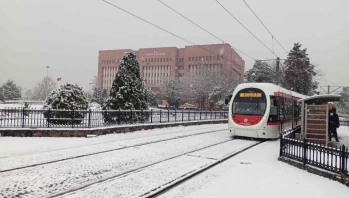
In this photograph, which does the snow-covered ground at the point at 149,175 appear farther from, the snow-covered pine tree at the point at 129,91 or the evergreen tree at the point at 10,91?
the evergreen tree at the point at 10,91

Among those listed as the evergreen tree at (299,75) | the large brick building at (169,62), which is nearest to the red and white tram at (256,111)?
the evergreen tree at (299,75)

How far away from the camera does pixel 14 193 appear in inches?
226

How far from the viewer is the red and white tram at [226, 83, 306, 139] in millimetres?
15719

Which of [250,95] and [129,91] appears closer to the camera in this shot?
[250,95]

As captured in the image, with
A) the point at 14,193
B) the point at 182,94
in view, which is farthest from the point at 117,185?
the point at 182,94

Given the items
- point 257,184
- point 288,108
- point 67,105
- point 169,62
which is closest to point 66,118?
point 67,105

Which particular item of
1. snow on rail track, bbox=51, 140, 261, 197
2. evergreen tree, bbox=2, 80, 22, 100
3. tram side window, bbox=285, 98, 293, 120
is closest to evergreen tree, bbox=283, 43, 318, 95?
tram side window, bbox=285, 98, 293, 120

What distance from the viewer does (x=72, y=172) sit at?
7.55m

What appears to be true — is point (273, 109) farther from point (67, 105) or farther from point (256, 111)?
point (67, 105)

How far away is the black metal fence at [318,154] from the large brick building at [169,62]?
88653 millimetres

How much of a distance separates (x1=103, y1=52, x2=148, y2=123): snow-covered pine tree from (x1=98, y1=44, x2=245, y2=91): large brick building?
79.6 metres

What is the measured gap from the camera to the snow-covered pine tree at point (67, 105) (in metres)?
15.1

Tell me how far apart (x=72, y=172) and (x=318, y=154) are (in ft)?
23.7

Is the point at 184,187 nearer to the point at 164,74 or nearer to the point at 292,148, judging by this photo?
the point at 292,148
